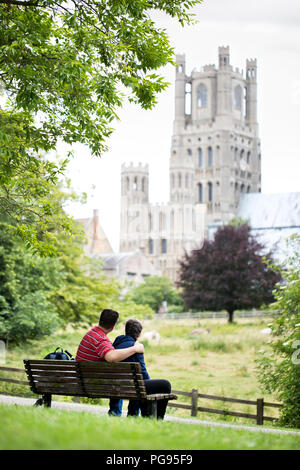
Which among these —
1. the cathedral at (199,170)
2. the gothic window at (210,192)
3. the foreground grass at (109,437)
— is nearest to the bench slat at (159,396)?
the foreground grass at (109,437)

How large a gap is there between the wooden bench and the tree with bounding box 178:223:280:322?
37.6m

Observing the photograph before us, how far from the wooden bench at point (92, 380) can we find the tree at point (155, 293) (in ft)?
180

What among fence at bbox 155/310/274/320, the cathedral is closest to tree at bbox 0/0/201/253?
fence at bbox 155/310/274/320

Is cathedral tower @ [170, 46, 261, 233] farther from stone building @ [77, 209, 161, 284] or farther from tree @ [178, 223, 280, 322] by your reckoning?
tree @ [178, 223, 280, 322]

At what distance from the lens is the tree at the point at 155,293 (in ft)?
208

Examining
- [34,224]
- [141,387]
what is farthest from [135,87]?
[141,387]

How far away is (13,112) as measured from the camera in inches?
416

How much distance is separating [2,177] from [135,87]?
2.41 meters

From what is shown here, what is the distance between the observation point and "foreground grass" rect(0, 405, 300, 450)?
14.0 ft

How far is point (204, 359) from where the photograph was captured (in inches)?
1115

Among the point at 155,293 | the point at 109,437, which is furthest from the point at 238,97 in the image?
the point at 109,437

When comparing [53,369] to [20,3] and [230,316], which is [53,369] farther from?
[230,316]

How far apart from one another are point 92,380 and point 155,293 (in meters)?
57.8

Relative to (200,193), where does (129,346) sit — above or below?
below
